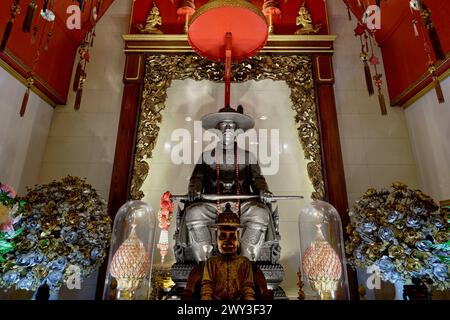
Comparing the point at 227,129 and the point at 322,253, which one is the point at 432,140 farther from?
the point at 227,129

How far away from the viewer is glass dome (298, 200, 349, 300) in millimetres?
1728

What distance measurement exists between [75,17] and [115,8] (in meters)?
0.81

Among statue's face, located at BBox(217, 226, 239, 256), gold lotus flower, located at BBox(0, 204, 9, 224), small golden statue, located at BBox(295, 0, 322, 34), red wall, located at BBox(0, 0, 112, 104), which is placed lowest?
statue's face, located at BBox(217, 226, 239, 256)

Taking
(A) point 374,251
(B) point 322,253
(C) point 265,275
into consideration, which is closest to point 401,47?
(A) point 374,251

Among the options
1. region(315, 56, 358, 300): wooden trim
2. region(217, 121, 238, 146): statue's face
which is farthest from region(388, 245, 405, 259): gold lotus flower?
region(217, 121, 238, 146): statue's face

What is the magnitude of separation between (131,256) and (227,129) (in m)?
1.38

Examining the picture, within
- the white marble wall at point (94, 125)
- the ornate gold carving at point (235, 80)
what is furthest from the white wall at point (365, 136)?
the white marble wall at point (94, 125)

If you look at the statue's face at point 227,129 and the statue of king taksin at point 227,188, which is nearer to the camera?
the statue of king taksin at point 227,188

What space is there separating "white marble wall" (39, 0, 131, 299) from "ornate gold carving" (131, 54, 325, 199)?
33 cm

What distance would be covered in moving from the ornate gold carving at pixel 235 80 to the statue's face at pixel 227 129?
2.81 ft

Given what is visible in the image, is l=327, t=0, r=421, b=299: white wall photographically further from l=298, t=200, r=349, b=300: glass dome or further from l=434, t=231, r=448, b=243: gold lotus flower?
l=434, t=231, r=448, b=243: gold lotus flower

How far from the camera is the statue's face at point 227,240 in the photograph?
128 cm

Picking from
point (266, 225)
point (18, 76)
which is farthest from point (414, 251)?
point (18, 76)

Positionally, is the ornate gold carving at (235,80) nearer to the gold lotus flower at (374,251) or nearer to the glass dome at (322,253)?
the glass dome at (322,253)
